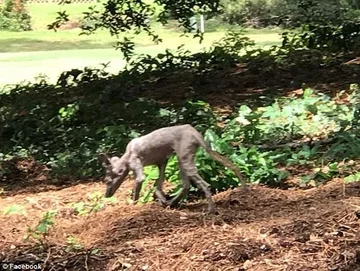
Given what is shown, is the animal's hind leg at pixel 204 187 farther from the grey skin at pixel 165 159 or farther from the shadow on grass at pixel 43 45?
the shadow on grass at pixel 43 45

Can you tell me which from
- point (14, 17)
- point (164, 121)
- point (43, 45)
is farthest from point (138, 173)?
point (14, 17)

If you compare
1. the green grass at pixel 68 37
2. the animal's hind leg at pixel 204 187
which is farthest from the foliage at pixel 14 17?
the animal's hind leg at pixel 204 187

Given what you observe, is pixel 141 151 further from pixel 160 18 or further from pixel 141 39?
pixel 141 39

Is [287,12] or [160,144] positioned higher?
[160,144]

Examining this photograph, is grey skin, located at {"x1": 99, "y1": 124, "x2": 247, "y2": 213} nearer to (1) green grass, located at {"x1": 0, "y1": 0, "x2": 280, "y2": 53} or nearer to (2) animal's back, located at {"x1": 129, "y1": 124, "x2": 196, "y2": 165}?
(2) animal's back, located at {"x1": 129, "y1": 124, "x2": 196, "y2": 165}

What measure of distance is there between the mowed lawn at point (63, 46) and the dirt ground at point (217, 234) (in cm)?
701

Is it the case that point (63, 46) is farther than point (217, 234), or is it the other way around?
point (63, 46)

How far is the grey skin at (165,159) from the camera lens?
456 cm

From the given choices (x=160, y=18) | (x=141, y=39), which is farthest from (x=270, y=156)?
(x=141, y=39)

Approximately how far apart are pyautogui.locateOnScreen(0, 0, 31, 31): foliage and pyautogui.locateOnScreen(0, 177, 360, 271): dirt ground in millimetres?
12400

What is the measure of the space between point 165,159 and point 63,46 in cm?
1068

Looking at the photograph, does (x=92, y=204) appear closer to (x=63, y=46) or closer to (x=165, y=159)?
(x=165, y=159)

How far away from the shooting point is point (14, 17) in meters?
17.1

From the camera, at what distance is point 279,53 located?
1060 centimetres
